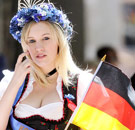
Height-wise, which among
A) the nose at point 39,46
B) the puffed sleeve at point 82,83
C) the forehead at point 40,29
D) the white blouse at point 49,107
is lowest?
the white blouse at point 49,107

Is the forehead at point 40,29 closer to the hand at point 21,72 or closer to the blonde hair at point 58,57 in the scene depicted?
the blonde hair at point 58,57

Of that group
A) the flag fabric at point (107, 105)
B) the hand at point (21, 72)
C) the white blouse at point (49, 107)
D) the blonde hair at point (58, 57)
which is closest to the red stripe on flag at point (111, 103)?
the flag fabric at point (107, 105)

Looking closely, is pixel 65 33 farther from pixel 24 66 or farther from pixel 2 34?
pixel 2 34

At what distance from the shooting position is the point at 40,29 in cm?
319

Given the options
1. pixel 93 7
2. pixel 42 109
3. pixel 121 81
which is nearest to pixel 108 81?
pixel 121 81

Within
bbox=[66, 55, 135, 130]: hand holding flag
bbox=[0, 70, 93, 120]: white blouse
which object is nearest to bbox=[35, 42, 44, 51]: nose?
bbox=[0, 70, 93, 120]: white blouse

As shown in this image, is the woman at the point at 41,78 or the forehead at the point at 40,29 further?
the forehead at the point at 40,29

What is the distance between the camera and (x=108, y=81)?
2.83m

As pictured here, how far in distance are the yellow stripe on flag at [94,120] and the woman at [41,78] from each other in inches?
9.5

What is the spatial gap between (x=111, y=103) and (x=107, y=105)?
0.03m

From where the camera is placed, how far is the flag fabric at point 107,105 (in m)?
2.77

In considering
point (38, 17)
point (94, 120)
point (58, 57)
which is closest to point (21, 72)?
point (58, 57)

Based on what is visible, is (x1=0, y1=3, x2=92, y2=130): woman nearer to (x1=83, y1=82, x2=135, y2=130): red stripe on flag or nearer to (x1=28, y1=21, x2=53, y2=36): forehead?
(x1=28, y1=21, x2=53, y2=36): forehead

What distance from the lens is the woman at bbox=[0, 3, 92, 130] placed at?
3027 millimetres
